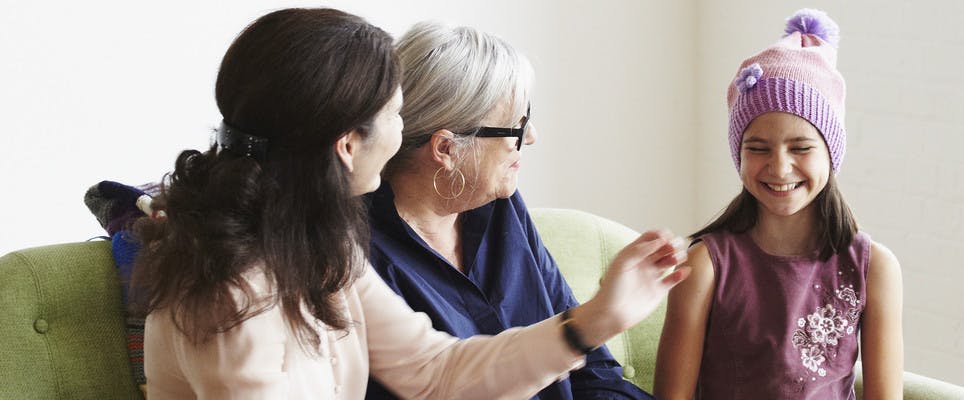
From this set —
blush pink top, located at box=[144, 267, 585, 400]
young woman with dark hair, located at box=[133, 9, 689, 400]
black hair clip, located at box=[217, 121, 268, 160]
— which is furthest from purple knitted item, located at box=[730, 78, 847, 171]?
black hair clip, located at box=[217, 121, 268, 160]

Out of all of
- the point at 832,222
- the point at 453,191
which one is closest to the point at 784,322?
the point at 832,222

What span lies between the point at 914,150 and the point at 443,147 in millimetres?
1624

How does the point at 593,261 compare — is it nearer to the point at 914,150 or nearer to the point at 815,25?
the point at 815,25

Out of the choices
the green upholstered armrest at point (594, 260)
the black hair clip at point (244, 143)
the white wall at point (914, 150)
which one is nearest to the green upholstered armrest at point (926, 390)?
the green upholstered armrest at point (594, 260)

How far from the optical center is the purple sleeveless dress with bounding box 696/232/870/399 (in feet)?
6.41

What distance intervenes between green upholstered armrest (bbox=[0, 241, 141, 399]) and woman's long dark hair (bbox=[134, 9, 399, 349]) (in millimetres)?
458

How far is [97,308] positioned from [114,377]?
117 mm

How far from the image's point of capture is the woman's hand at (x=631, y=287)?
4.83 ft

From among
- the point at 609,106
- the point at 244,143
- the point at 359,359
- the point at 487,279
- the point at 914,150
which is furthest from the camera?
the point at 609,106

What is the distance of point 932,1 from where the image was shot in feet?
9.27

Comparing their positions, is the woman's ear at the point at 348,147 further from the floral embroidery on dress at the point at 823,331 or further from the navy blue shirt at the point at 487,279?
the floral embroidery on dress at the point at 823,331

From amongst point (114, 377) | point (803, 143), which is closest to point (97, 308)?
point (114, 377)

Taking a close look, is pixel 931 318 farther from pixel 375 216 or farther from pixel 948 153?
pixel 375 216

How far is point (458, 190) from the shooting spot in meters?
1.88
